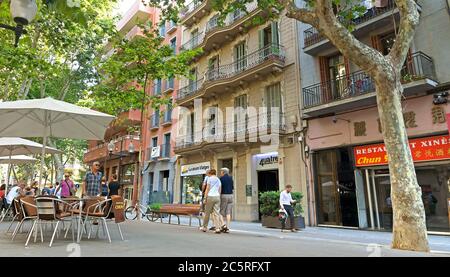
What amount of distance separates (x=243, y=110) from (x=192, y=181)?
21.2 ft

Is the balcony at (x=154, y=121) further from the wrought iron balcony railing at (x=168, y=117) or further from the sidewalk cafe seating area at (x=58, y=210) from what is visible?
the sidewalk cafe seating area at (x=58, y=210)

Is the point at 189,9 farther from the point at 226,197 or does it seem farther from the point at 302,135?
the point at 226,197

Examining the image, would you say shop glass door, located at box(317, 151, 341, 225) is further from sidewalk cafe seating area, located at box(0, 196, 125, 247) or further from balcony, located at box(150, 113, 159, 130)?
balcony, located at box(150, 113, 159, 130)

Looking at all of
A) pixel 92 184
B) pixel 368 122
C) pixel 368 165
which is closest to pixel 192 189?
pixel 92 184

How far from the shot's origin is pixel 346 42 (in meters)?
7.52

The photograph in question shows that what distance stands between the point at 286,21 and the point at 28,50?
39.0 ft

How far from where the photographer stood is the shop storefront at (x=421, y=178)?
10773 millimetres

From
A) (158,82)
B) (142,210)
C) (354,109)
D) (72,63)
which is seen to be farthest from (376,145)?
(158,82)

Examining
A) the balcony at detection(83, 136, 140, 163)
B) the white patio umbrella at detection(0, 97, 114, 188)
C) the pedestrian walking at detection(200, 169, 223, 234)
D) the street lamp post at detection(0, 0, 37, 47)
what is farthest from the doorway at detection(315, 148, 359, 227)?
the balcony at detection(83, 136, 140, 163)

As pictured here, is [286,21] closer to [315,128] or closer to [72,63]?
[315,128]

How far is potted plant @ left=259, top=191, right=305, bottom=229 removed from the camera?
11.8m

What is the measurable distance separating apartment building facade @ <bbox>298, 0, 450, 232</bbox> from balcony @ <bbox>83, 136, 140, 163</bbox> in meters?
15.3

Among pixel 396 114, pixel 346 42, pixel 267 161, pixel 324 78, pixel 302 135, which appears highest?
pixel 324 78

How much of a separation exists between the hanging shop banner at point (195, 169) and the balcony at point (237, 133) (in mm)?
1121
